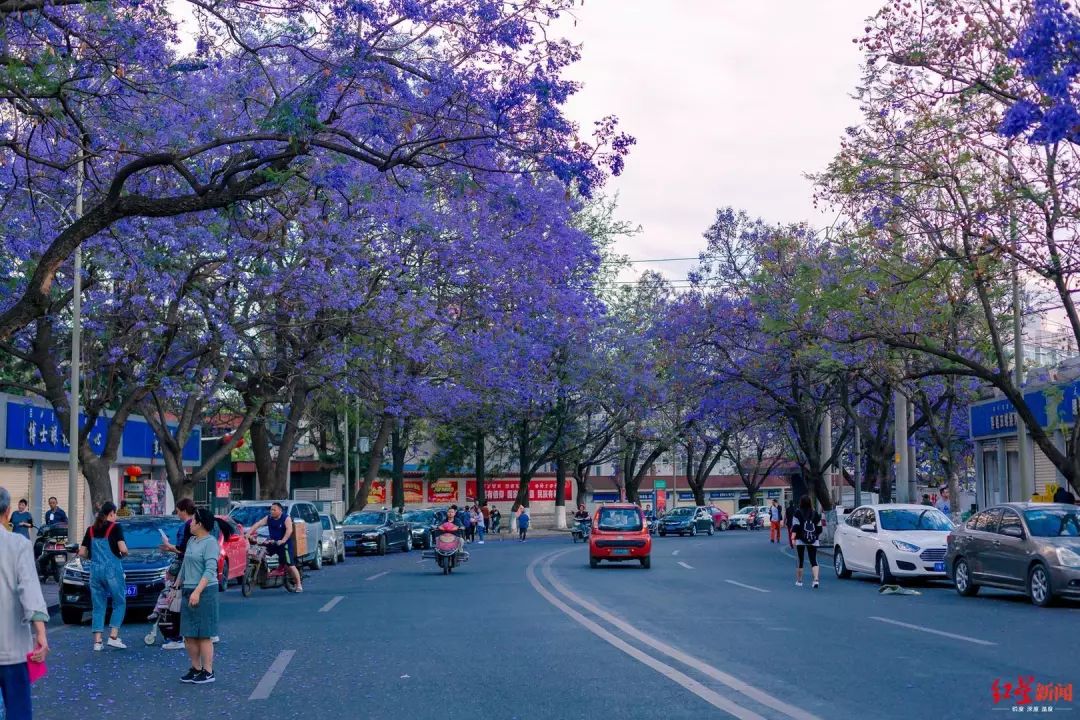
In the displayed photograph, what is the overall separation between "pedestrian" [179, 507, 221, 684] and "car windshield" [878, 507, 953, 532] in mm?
16047

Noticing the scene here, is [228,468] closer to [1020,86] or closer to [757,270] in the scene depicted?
[757,270]

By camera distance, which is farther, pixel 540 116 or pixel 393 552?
pixel 393 552

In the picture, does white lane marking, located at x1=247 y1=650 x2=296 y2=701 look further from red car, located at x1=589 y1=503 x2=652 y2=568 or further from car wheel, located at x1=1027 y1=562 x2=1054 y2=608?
red car, located at x1=589 y1=503 x2=652 y2=568

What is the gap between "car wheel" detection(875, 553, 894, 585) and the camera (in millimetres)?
23266

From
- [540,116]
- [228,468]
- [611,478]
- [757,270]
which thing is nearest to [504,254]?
[757,270]

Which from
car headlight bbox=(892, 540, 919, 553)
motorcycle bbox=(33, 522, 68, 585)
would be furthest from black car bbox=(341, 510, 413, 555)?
car headlight bbox=(892, 540, 919, 553)

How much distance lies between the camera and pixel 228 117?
24750 mm

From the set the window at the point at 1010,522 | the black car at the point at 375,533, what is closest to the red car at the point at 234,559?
the window at the point at 1010,522

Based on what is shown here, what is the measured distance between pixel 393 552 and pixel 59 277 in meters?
21.2

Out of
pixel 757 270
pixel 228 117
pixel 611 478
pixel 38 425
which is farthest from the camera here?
pixel 611 478

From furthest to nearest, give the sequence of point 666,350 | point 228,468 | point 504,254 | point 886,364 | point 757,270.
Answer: point 228,468
point 666,350
point 757,270
point 504,254
point 886,364

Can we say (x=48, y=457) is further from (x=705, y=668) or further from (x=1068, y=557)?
(x=705, y=668)

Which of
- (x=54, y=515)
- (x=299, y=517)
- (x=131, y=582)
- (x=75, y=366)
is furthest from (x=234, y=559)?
(x=54, y=515)

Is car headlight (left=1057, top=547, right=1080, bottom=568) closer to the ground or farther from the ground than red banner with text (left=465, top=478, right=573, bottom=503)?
farther from the ground
